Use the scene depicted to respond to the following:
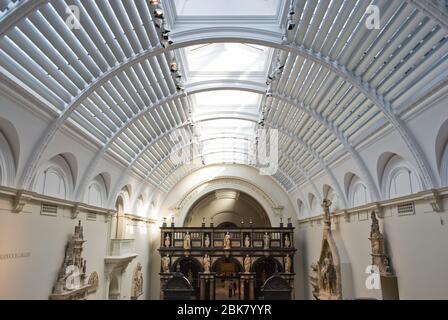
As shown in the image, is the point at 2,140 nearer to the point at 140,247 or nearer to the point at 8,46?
the point at 8,46

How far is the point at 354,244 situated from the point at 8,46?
1350 centimetres

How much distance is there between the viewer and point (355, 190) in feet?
48.2

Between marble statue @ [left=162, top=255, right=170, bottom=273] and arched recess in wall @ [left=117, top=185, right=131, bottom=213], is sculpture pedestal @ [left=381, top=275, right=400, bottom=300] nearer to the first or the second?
arched recess in wall @ [left=117, top=185, right=131, bottom=213]

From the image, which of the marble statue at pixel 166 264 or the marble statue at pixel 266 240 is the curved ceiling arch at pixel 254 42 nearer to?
the marble statue at pixel 166 264

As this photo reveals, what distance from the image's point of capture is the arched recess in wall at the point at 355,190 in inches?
542

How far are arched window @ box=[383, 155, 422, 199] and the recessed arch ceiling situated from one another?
2.51 feet

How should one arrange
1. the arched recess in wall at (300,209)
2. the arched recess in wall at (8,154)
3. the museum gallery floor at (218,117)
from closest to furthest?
the museum gallery floor at (218,117) < the arched recess in wall at (8,154) < the arched recess in wall at (300,209)

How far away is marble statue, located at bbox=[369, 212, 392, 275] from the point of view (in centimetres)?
1129

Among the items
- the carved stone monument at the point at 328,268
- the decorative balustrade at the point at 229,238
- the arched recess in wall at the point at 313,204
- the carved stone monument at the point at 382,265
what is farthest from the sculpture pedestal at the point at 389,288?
the decorative balustrade at the point at 229,238

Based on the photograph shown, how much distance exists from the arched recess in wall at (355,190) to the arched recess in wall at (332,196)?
0.74 metres

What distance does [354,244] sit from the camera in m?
14.2

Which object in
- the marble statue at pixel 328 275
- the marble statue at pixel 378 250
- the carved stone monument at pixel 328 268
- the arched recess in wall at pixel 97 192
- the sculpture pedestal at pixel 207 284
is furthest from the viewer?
the sculpture pedestal at pixel 207 284

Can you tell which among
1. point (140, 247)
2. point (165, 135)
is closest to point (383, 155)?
point (165, 135)


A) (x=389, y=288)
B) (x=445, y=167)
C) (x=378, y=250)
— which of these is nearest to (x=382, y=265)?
(x=378, y=250)
